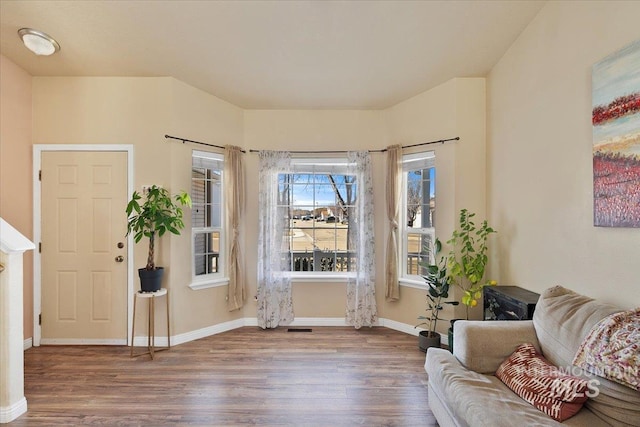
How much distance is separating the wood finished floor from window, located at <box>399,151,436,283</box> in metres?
0.95

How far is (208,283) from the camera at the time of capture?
3.68 meters

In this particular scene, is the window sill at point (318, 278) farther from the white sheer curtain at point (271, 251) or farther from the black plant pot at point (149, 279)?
the black plant pot at point (149, 279)

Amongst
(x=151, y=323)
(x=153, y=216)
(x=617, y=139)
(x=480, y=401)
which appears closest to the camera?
(x=480, y=401)

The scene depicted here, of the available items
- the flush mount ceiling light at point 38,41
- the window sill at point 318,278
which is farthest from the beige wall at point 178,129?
the window sill at point 318,278

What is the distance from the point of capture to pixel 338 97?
12.2 feet

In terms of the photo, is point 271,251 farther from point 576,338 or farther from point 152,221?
point 576,338

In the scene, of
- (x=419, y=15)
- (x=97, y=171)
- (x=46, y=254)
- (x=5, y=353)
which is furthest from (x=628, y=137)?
(x=46, y=254)

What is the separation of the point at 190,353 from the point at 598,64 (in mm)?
4115

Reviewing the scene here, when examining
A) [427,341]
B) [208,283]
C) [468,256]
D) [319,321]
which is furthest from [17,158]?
[468,256]

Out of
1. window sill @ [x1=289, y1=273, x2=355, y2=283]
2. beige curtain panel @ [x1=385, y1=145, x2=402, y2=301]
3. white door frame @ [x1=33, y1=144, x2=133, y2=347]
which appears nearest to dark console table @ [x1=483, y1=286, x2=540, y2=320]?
beige curtain panel @ [x1=385, y1=145, x2=402, y2=301]

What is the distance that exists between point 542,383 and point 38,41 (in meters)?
4.58

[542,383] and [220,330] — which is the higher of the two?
[542,383]

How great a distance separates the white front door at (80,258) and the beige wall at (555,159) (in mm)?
4006

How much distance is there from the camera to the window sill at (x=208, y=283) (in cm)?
356
